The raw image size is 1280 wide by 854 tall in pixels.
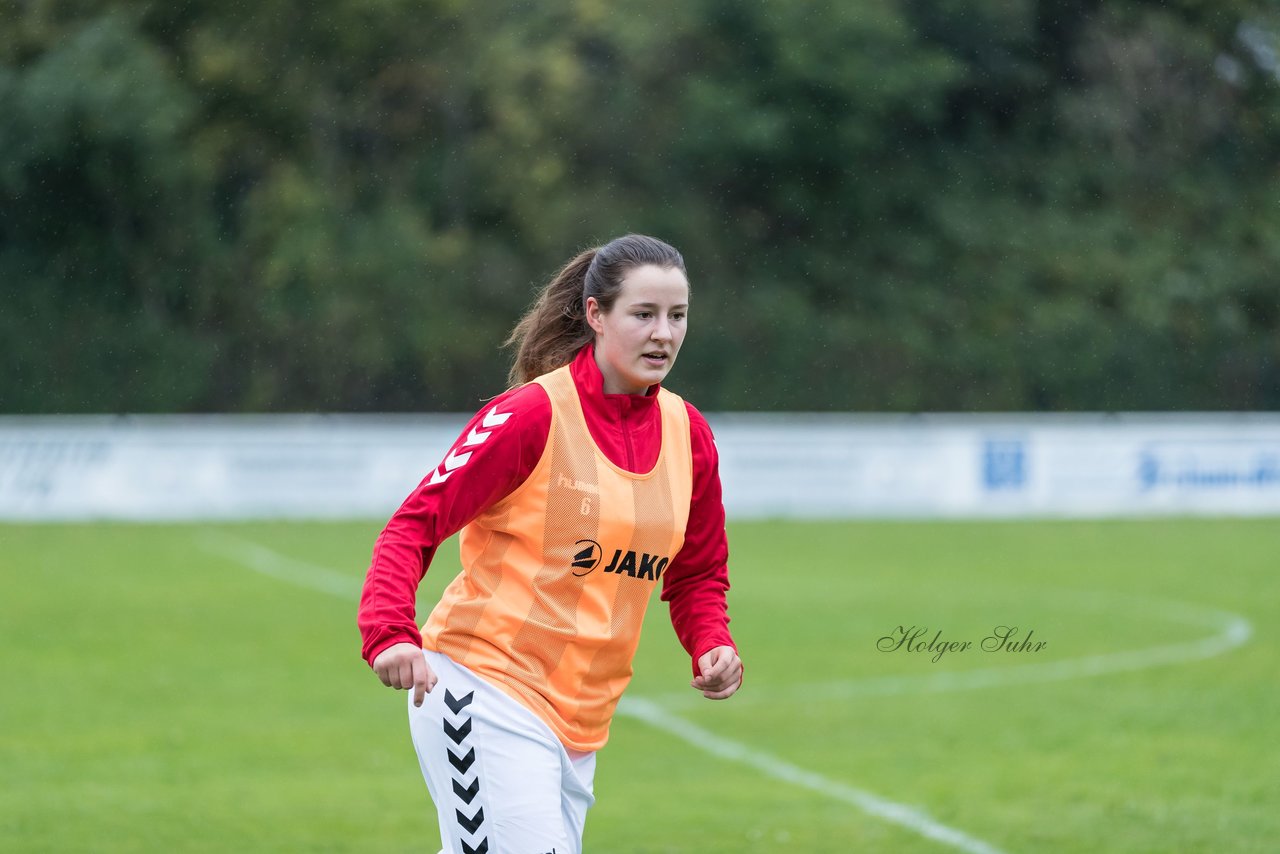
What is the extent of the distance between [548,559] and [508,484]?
0.20 m

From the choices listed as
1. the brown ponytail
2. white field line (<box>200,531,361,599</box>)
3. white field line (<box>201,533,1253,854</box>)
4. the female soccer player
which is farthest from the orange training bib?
white field line (<box>200,531,361,599</box>)

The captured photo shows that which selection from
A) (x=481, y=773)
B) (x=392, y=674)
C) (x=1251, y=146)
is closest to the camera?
(x=392, y=674)

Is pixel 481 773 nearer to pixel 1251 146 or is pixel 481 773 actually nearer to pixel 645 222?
pixel 645 222

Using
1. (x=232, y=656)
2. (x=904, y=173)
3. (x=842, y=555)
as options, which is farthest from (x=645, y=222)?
(x=232, y=656)

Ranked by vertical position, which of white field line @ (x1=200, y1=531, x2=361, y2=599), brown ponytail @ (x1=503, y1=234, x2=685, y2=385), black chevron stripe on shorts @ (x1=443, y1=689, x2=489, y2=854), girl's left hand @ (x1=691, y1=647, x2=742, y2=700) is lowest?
white field line @ (x1=200, y1=531, x2=361, y2=599)

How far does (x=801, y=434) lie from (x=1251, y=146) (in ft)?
64.8

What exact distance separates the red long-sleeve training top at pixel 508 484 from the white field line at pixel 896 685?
122 inches

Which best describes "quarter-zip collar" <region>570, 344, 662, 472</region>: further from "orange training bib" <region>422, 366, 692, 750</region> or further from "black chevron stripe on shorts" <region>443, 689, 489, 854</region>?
"black chevron stripe on shorts" <region>443, 689, 489, 854</region>

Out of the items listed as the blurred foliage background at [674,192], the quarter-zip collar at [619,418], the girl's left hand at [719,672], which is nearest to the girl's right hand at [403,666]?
the quarter-zip collar at [619,418]

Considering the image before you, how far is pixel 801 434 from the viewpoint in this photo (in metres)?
25.6

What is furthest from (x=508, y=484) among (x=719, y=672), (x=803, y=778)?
(x=803, y=778)

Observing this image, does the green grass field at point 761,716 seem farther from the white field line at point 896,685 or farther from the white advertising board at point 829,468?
the white advertising board at point 829,468

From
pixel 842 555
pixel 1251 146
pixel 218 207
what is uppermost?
pixel 1251 146

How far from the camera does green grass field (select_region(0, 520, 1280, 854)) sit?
7.85 metres
